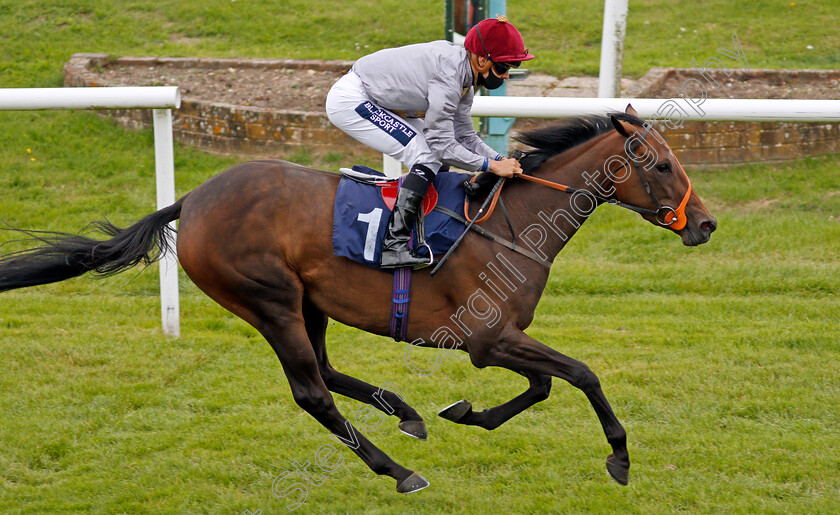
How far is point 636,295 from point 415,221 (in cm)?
323

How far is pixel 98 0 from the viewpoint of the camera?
→ 12.4 meters

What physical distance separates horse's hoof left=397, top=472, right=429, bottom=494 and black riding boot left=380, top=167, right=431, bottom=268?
1019 mm

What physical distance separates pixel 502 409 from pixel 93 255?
84.3 inches

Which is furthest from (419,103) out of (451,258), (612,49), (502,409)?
(612,49)

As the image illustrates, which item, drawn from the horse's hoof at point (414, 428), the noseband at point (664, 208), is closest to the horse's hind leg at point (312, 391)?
the horse's hoof at point (414, 428)

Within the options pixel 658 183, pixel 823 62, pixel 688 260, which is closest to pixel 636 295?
pixel 688 260

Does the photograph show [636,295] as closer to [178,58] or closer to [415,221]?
[415,221]

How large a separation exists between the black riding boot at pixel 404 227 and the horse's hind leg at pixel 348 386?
2.13 ft

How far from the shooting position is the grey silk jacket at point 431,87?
3.74 meters

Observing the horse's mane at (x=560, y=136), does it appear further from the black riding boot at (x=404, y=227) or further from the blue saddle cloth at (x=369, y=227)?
the black riding boot at (x=404, y=227)

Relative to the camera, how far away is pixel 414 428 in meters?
4.21

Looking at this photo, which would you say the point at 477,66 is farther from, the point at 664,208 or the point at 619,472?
the point at 619,472

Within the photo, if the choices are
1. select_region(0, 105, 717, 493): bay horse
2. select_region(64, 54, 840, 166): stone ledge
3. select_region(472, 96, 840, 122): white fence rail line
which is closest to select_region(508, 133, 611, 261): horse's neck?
select_region(0, 105, 717, 493): bay horse

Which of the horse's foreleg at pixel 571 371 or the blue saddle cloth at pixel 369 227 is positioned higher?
the blue saddle cloth at pixel 369 227
